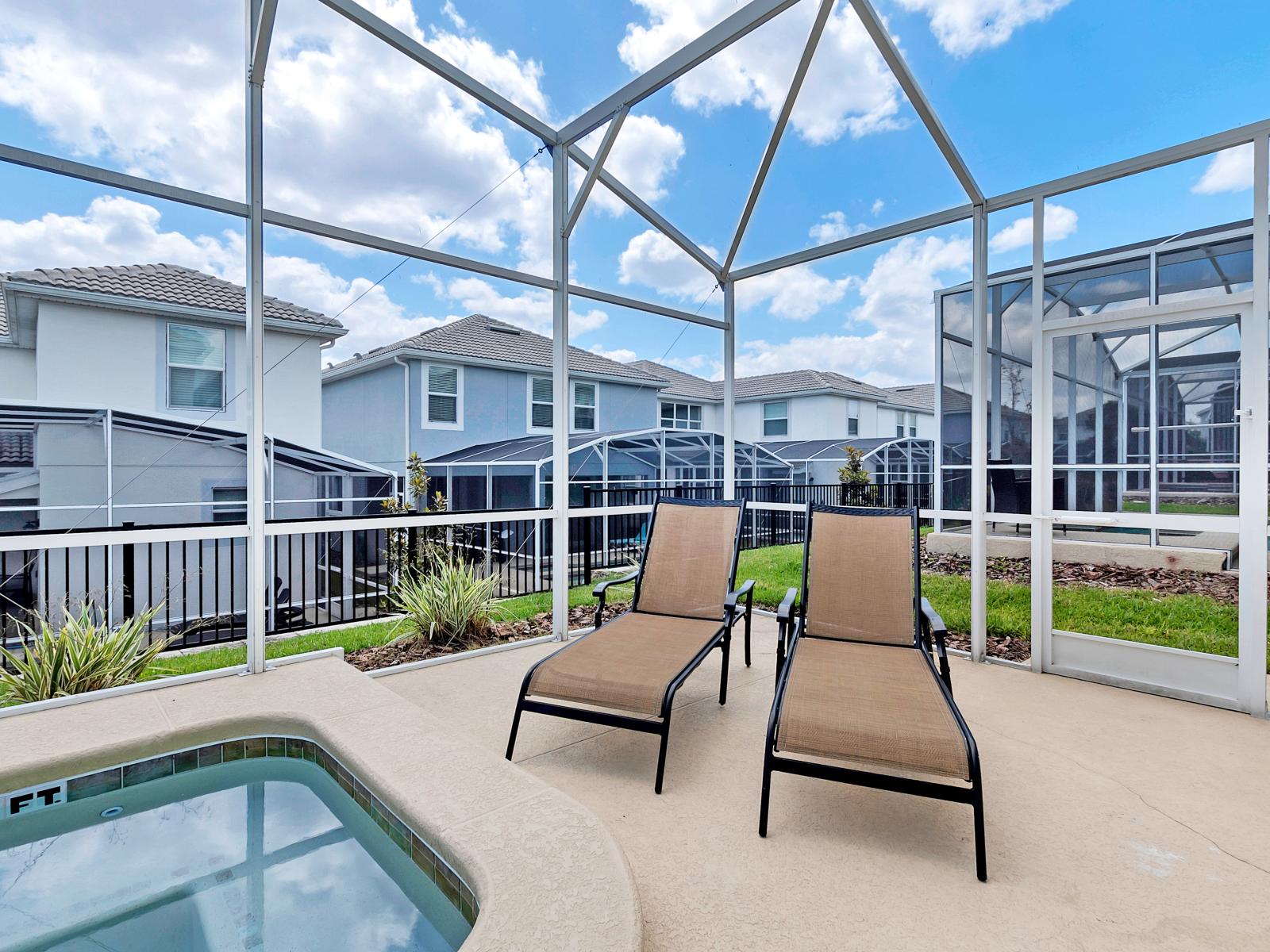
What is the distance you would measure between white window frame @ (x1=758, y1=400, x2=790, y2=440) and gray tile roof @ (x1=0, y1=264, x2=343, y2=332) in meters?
8.52

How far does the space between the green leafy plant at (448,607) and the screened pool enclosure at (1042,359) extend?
0.65 meters

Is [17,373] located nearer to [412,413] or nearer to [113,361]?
[113,361]

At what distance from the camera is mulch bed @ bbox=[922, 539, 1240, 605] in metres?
3.74

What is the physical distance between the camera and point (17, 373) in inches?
148

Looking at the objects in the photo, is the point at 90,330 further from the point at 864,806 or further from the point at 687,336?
the point at 864,806

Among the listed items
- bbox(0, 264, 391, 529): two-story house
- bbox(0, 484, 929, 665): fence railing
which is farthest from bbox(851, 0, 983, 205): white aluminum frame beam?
bbox(0, 264, 391, 529): two-story house

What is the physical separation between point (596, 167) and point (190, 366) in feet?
10.3

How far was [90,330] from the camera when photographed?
3980 millimetres

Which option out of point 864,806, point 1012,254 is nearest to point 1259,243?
point 1012,254

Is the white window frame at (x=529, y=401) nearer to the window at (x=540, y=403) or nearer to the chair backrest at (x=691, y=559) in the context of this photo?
the window at (x=540, y=403)

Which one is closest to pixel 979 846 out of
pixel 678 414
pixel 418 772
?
pixel 418 772

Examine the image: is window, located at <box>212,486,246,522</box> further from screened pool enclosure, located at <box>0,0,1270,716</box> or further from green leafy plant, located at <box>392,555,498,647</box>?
green leafy plant, located at <box>392,555,498,647</box>

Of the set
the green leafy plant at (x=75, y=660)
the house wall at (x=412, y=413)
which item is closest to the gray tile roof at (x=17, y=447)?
the green leafy plant at (x=75, y=660)

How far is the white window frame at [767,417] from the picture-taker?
11.9 m
